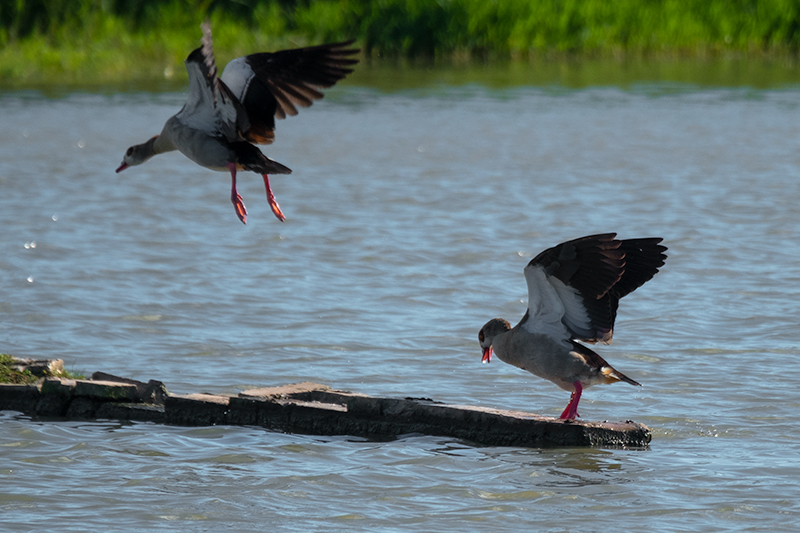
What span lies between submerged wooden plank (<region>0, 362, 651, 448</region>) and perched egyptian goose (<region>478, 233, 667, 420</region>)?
27cm

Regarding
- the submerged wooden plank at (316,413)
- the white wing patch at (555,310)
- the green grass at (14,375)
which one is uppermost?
the white wing patch at (555,310)

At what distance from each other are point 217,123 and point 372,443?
217 cm

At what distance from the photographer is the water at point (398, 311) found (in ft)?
21.3

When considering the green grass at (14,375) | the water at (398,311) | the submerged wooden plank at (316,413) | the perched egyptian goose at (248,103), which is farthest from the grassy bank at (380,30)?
the submerged wooden plank at (316,413)

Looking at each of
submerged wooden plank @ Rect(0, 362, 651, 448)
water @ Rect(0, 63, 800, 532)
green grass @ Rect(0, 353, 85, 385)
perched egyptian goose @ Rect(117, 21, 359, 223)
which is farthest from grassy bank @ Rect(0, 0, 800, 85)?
submerged wooden plank @ Rect(0, 362, 651, 448)

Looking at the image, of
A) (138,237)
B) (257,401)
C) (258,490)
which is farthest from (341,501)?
(138,237)

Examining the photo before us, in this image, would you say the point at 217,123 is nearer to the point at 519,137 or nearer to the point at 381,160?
the point at 381,160

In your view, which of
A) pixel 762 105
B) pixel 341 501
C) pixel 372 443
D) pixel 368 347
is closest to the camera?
pixel 341 501

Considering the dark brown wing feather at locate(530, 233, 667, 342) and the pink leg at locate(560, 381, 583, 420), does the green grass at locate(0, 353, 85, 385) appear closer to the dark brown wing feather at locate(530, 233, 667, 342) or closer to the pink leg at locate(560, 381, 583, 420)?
the pink leg at locate(560, 381, 583, 420)

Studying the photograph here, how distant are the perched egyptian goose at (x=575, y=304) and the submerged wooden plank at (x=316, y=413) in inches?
10.5

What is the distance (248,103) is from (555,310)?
92.8 inches

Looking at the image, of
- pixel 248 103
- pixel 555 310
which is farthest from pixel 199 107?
pixel 555 310

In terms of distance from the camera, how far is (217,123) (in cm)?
771

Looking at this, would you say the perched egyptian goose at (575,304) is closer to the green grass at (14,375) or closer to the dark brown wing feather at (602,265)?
the dark brown wing feather at (602,265)
